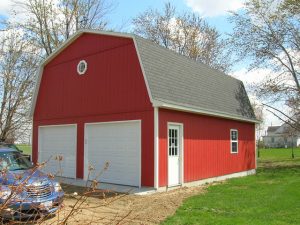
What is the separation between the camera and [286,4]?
Result: 26.2 m

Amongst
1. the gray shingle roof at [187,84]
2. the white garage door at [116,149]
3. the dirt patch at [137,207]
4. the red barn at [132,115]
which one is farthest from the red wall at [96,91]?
the dirt patch at [137,207]

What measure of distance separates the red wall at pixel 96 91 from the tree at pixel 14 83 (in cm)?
879

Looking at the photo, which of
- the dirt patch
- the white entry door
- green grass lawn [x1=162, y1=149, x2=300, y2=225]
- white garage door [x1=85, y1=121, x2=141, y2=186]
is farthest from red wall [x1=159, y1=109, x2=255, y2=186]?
green grass lawn [x1=162, y1=149, x2=300, y2=225]

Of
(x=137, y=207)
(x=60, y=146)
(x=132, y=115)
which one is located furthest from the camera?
(x=60, y=146)

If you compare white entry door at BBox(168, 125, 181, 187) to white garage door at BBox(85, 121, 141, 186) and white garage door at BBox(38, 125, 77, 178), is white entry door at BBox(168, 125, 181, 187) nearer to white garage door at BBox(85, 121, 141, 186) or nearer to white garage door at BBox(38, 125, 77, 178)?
white garage door at BBox(85, 121, 141, 186)

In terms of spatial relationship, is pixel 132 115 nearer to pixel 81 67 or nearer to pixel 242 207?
pixel 81 67

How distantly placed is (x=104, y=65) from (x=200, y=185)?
6.12m

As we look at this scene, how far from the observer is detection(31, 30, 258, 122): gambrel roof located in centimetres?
1359

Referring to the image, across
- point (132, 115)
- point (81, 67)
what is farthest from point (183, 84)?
point (81, 67)

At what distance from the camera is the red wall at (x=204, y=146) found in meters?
13.4

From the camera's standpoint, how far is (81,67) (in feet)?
53.8

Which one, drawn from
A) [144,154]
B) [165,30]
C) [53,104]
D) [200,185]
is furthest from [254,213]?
[165,30]

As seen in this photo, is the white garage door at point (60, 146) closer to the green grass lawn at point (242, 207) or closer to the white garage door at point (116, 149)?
the white garage door at point (116, 149)

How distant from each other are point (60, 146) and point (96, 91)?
3479 millimetres
